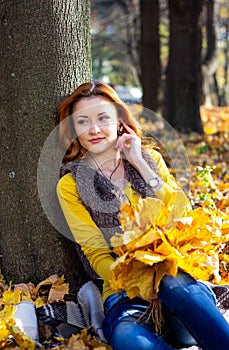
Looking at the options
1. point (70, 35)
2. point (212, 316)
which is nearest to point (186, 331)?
point (212, 316)

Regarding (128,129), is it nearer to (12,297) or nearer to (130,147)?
(130,147)

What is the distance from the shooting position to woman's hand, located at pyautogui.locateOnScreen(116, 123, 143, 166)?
3.37 metres

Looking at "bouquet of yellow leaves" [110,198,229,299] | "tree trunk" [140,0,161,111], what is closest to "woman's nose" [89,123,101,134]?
"bouquet of yellow leaves" [110,198,229,299]

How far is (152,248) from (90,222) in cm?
50

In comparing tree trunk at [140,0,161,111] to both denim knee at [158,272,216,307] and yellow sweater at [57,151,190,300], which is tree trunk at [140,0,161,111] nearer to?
yellow sweater at [57,151,190,300]

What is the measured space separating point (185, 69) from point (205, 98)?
6.57 metres

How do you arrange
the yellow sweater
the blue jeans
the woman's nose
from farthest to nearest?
the woman's nose < the yellow sweater < the blue jeans

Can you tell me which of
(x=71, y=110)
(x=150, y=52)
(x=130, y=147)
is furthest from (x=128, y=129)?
(x=150, y=52)

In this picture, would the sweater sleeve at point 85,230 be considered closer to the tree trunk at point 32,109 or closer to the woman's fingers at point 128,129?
the tree trunk at point 32,109

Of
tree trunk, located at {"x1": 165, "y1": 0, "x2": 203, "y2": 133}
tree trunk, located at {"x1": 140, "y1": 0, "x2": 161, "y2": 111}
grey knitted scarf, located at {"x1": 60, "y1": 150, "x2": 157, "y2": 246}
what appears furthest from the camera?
tree trunk, located at {"x1": 140, "y1": 0, "x2": 161, "y2": 111}

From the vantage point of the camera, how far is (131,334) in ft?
8.82

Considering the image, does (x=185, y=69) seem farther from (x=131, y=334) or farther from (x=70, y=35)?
(x=131, y=334)

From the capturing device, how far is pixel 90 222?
3203 millimetres

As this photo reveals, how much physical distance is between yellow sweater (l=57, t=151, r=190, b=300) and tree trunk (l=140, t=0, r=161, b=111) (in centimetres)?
845
